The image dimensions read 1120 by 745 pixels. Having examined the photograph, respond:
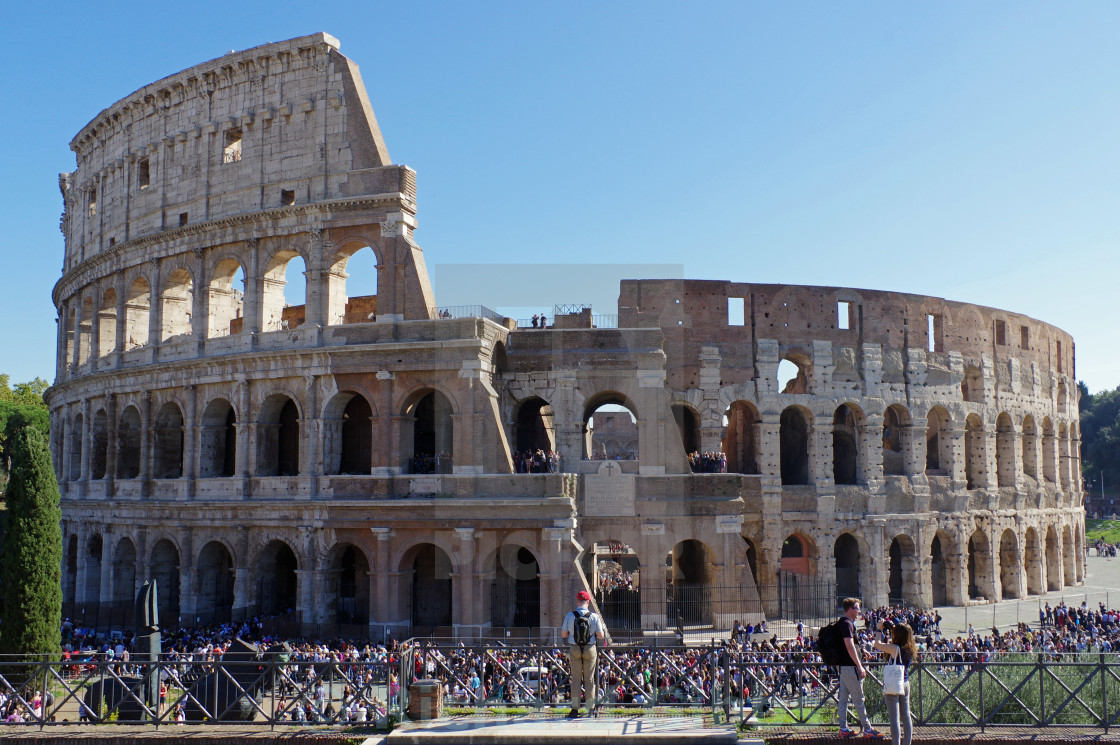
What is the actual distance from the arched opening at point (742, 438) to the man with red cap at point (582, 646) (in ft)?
60.5

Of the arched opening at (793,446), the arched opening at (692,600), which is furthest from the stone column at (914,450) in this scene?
the arched opening at (692,600)

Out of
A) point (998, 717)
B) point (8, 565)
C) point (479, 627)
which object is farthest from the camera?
point (479, 627)

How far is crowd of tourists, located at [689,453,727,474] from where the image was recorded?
2555 cm

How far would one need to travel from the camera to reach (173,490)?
26.3m

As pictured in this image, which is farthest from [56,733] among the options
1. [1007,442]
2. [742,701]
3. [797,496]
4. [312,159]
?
[1007,442]

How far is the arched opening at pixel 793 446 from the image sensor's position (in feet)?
101

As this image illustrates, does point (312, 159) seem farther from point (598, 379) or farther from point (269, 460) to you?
point (598, 379)

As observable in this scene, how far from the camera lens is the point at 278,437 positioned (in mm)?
Answer: 26297

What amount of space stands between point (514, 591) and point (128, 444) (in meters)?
14.1

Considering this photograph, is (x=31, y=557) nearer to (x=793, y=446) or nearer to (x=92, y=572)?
(x=92, y=572)

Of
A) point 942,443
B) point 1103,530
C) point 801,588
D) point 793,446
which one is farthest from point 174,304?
point 1103,530

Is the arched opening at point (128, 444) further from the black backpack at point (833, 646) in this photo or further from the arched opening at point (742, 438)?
the black backpack at point (833, 646)

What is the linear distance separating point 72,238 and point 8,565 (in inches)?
705

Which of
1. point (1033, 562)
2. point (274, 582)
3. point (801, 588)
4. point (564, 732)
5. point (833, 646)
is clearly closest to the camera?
point (833, 646)
